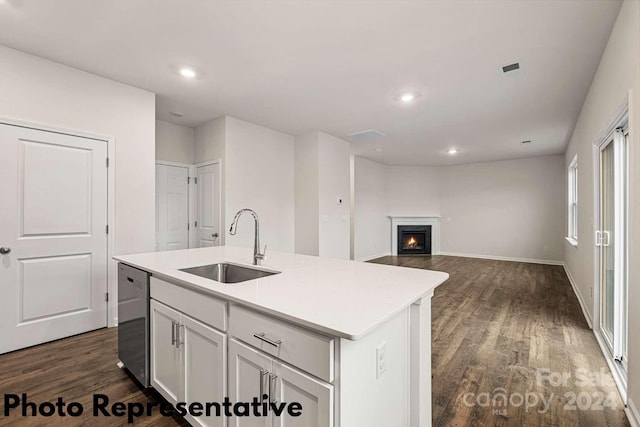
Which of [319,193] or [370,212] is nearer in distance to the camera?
[319,193]

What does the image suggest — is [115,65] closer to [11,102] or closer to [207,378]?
[11,102]

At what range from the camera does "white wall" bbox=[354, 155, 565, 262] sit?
279 inches

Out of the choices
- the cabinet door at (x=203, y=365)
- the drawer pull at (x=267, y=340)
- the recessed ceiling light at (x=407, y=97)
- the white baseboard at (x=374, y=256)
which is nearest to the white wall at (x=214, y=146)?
the recessed ceiling light at (x=407, y=97)

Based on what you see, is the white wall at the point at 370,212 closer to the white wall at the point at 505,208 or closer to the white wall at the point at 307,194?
the white wall at the point at 505,208

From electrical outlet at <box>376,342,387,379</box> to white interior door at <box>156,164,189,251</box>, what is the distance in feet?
13.5

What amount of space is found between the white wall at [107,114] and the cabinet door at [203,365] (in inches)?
85.7

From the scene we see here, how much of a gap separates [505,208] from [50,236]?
872 centimetres

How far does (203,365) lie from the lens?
1.49m

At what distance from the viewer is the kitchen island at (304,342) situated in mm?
1016

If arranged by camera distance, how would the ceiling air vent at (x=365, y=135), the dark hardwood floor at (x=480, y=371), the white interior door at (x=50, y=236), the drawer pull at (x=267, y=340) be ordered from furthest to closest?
1. the ceiling air vent at (x=365, y=135)
2. the white interior door at (x=50, y=236)
3. the dark hardwood floor at (x=480, y=371)
4. the drawer pull at (x=267, y=340)

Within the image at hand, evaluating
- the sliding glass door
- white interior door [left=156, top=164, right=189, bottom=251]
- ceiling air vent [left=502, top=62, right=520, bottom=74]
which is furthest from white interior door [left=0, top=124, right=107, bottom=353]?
the sliding glass door

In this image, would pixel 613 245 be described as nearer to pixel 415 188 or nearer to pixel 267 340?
pixel 267 340

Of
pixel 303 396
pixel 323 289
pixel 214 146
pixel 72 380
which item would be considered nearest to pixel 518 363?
pixel 323 289

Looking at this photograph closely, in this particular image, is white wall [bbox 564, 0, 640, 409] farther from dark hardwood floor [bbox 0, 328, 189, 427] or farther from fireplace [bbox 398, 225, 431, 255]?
fireplace [bbox 398, 225, 431, 255]
